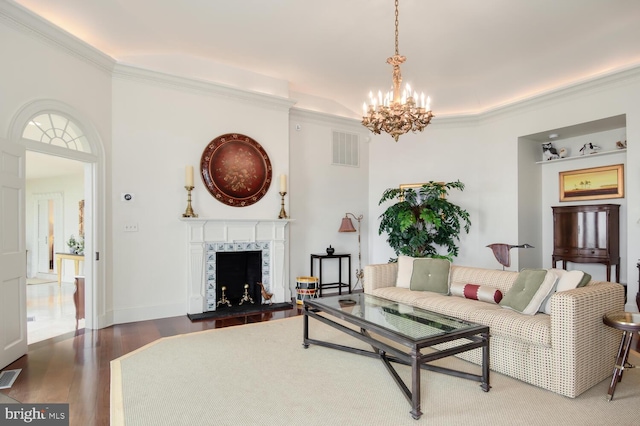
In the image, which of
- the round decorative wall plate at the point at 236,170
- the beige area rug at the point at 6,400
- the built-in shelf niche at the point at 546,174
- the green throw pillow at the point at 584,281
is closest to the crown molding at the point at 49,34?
the round decorative wall plate at the point at 236,170

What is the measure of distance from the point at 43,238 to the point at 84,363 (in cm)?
715

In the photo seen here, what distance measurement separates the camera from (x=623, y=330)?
100 inches

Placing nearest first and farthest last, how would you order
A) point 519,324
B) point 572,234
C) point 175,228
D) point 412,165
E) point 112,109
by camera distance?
point 519,324 < point 112,109 < point 175,228 < point 572,234 < point 412,165

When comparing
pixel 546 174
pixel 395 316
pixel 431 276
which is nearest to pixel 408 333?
pixel 395 316

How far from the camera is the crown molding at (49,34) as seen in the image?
11.0 ft

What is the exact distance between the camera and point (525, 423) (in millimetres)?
2277

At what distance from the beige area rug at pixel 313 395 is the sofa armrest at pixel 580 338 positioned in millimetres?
107

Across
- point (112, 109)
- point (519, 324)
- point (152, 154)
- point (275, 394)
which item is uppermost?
point (112, 109)

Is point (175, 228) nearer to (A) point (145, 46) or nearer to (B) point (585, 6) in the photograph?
(A) point (145, 46)

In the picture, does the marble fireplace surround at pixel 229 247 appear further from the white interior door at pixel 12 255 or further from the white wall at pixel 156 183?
the white interior door at pixel 12 255

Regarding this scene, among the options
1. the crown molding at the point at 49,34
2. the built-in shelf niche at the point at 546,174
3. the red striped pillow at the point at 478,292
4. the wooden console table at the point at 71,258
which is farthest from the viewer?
the wooden console table at the point at 71,258

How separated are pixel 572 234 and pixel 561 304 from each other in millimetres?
3655

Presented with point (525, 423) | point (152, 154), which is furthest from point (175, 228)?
point (525, 423)

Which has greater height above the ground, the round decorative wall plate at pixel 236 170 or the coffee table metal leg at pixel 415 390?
the round decorative wall plate at pixel 236 170
